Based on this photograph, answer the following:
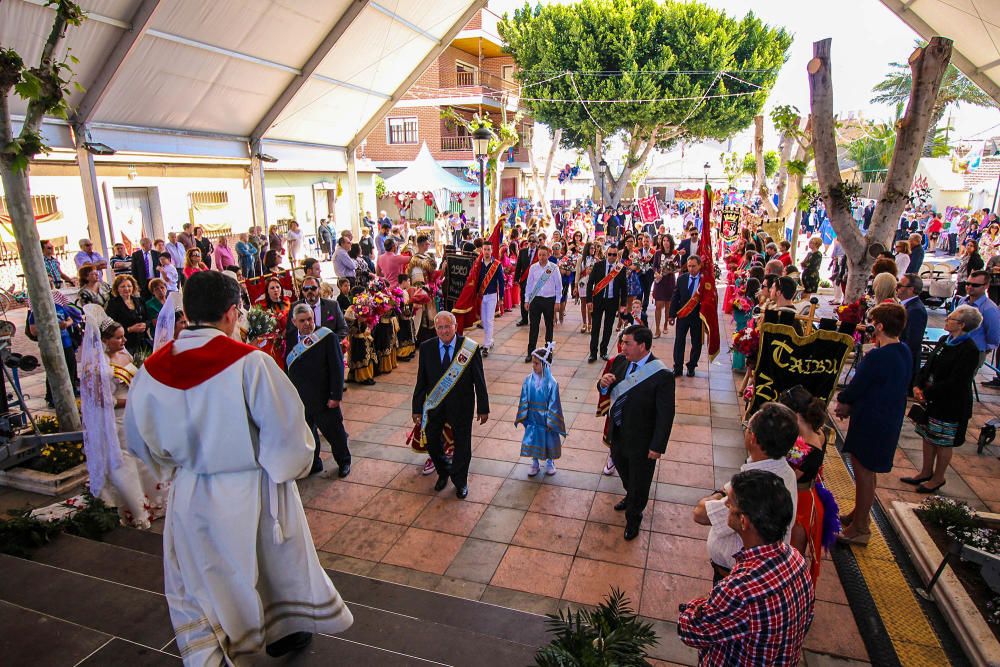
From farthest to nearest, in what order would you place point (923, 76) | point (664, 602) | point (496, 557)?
point (923, 76)
point (496, 557)
point (664, 602)

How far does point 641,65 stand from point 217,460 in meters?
27.4

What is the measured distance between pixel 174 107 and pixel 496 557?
15.3 metres

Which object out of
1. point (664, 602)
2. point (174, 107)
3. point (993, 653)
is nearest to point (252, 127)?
point (174, 107)

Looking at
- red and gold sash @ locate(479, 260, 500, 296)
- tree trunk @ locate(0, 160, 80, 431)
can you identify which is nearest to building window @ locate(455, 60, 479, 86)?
red and gold sash @ locate(479, 260, 500, 296)

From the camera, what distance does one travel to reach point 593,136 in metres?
28.7

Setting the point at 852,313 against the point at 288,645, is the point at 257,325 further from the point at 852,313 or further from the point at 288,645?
the point at 852,313

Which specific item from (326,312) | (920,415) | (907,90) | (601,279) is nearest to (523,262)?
(601,279)

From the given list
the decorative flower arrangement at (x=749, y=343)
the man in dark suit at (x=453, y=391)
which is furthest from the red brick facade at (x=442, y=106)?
the man in dark suit at (x=453, y=391)

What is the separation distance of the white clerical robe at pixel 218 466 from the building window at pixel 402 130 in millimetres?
36202

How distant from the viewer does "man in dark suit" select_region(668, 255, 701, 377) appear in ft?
28.3

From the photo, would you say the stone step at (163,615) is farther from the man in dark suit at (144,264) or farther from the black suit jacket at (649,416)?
the man in dark suit at (144,264)

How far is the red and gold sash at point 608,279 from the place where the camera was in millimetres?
9328

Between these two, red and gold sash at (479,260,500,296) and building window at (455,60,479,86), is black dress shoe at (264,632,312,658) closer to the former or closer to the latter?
red and gold sash at (479,260,500,296)

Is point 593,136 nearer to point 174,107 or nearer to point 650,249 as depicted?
point 650,249
